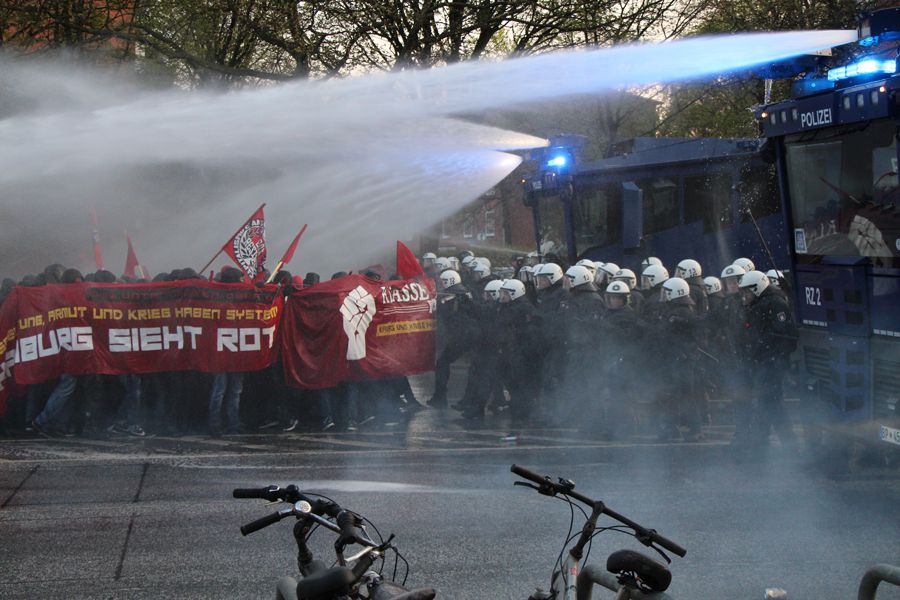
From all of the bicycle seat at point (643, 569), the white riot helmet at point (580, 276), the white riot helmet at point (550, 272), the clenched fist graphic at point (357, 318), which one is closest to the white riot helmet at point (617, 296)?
the white riot helmet at point (580, 276)

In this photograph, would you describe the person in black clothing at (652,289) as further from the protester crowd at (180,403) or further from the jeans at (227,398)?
the jeans at (227,398)

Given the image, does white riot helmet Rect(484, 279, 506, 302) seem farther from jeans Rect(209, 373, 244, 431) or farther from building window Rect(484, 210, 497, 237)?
building window Rect(484, 210, 497, 237)

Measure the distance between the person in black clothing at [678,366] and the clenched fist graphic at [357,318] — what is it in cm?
348

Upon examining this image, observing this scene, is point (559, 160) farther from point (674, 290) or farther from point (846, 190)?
point (846, 190)

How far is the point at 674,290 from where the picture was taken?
462 inches

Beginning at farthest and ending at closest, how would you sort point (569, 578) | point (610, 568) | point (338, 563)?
point (569, 578)
point (338, 563)
point (610, 568)

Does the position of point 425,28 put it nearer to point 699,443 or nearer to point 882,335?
point 699,443

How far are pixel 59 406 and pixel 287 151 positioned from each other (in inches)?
399

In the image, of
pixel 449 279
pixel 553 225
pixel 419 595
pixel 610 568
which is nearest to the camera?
pixel 419 595

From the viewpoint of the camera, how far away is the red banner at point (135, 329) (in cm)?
→ 1148

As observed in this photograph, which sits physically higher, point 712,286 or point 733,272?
point 733,272

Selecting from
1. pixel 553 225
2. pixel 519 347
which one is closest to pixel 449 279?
pixel 519 347

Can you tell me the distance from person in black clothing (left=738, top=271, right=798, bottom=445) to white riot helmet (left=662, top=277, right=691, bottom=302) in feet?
3.97

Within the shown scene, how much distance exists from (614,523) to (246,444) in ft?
15.4
